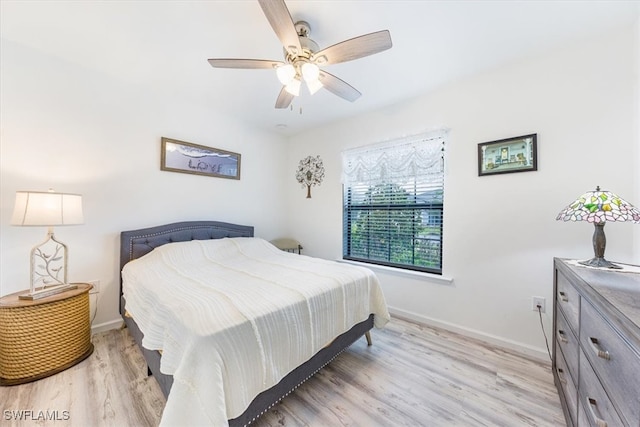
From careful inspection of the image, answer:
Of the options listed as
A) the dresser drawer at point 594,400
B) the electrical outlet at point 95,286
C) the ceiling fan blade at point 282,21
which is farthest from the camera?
the electrical outlet at point 95,286

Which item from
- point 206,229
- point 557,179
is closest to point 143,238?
point 206,229

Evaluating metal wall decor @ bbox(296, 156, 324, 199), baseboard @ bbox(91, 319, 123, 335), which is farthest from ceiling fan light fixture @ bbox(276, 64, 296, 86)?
baseboard @ bbox(91, 319, 123, 335)

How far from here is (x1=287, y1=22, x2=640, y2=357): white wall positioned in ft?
5.65

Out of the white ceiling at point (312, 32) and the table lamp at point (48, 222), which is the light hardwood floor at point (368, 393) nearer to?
the table lamp at point (48, 222)

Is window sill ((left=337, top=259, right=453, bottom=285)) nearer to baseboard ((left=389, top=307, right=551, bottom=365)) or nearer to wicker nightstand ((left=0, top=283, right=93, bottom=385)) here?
baseboard ((left=389, top=307, right=551, bottom=365))

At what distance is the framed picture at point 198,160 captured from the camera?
2752mm

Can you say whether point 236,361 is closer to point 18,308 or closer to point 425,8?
point 18,308

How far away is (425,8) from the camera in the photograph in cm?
152

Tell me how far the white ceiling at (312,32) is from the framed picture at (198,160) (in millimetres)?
671

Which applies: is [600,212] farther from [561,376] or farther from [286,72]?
[286,72]

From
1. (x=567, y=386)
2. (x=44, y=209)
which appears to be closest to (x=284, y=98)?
(x=44, y=209)

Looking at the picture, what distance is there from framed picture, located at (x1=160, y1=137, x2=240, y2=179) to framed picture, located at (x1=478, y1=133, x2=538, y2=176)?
2868 mm

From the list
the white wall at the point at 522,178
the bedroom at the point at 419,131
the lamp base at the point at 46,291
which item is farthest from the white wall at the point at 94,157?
the white wall at the point at 522,178

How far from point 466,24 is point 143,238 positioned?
330cm
